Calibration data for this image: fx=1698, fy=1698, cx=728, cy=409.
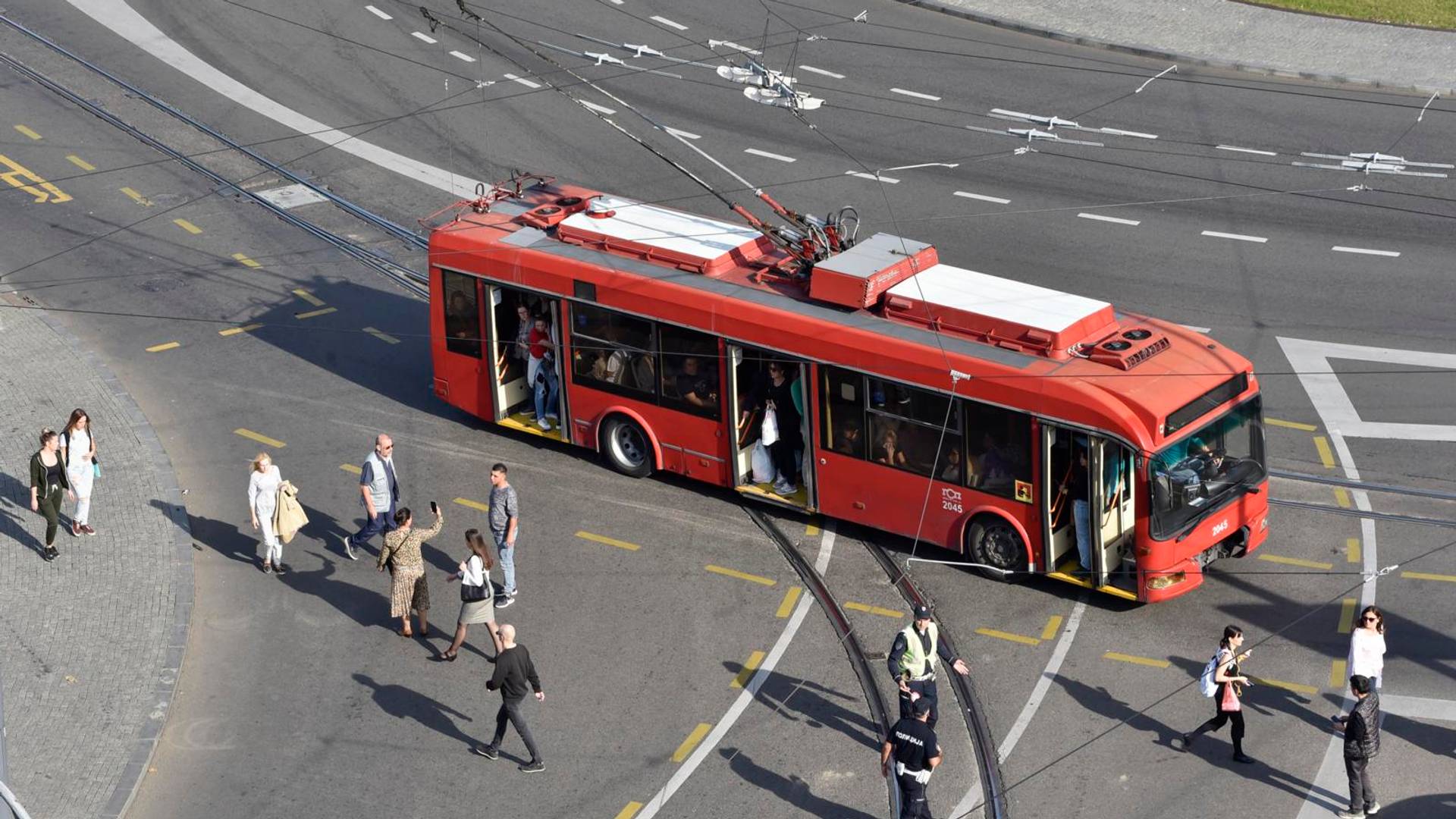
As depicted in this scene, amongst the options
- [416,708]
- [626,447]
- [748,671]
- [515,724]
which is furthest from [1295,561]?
[416,708]

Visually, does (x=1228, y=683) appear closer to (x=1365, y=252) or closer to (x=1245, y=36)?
(x=1365, y=252)

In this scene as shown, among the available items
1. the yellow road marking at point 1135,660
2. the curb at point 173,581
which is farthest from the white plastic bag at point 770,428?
the curb at point 173,581

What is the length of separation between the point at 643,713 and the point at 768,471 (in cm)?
417

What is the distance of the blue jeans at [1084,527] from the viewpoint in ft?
54.6

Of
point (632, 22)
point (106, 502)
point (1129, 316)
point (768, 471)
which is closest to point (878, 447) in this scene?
point (768, 471)

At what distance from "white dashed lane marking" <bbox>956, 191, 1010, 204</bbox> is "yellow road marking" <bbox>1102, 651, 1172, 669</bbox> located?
11985mm

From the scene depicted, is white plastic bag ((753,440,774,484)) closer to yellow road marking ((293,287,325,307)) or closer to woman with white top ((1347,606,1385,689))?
woman with white top ((1347,606,1385,689))

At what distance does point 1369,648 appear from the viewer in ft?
47.2

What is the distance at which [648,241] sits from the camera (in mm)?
19719

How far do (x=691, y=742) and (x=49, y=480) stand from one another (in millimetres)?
7994

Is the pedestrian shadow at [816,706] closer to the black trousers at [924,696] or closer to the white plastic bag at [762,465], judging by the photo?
the black trousers at [924,696]

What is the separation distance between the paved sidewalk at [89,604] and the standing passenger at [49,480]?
0.62 meters

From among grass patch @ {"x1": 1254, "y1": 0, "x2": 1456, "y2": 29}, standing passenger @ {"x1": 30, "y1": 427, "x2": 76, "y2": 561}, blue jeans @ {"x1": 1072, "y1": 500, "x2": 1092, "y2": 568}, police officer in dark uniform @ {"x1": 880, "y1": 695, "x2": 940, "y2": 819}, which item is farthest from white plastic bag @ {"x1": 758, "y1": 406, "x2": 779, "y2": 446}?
grass patch @ {"x1": 1254, "y1": 0, "x2": 1456, "y2": 29}

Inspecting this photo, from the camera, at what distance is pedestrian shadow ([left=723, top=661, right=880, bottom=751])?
50.8ft
